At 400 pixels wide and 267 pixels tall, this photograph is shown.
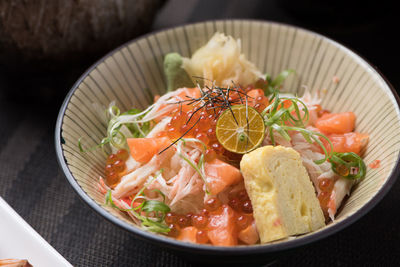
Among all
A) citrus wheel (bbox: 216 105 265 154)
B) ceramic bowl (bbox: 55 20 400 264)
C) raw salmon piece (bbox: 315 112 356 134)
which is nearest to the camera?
ceramic bowl (bbox: 55 20 400 264)

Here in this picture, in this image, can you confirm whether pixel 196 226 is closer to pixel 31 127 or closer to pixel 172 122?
pixel 172 122

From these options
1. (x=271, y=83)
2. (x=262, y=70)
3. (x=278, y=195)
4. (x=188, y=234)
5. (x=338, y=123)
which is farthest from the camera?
(x=262, y=70)

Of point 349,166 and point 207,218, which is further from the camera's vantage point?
point 349,166

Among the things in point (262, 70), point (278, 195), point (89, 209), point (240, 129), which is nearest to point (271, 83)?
point (262, 70)

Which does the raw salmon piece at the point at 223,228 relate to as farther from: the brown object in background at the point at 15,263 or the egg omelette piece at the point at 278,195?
the brown object in background at the point at 15,263

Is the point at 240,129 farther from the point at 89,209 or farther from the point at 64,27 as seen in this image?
the point at 64,27

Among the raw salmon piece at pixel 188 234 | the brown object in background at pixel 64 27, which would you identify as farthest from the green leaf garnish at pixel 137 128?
the brown object in background at pixel 64 27

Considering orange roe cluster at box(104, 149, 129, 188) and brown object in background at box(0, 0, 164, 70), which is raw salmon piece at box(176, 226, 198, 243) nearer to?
orange roe cluster at box(104, 149, 129, 188)

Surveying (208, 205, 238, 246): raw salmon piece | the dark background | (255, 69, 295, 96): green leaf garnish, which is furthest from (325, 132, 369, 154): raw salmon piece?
(208, 205, 238, 246): raw salmon piece
